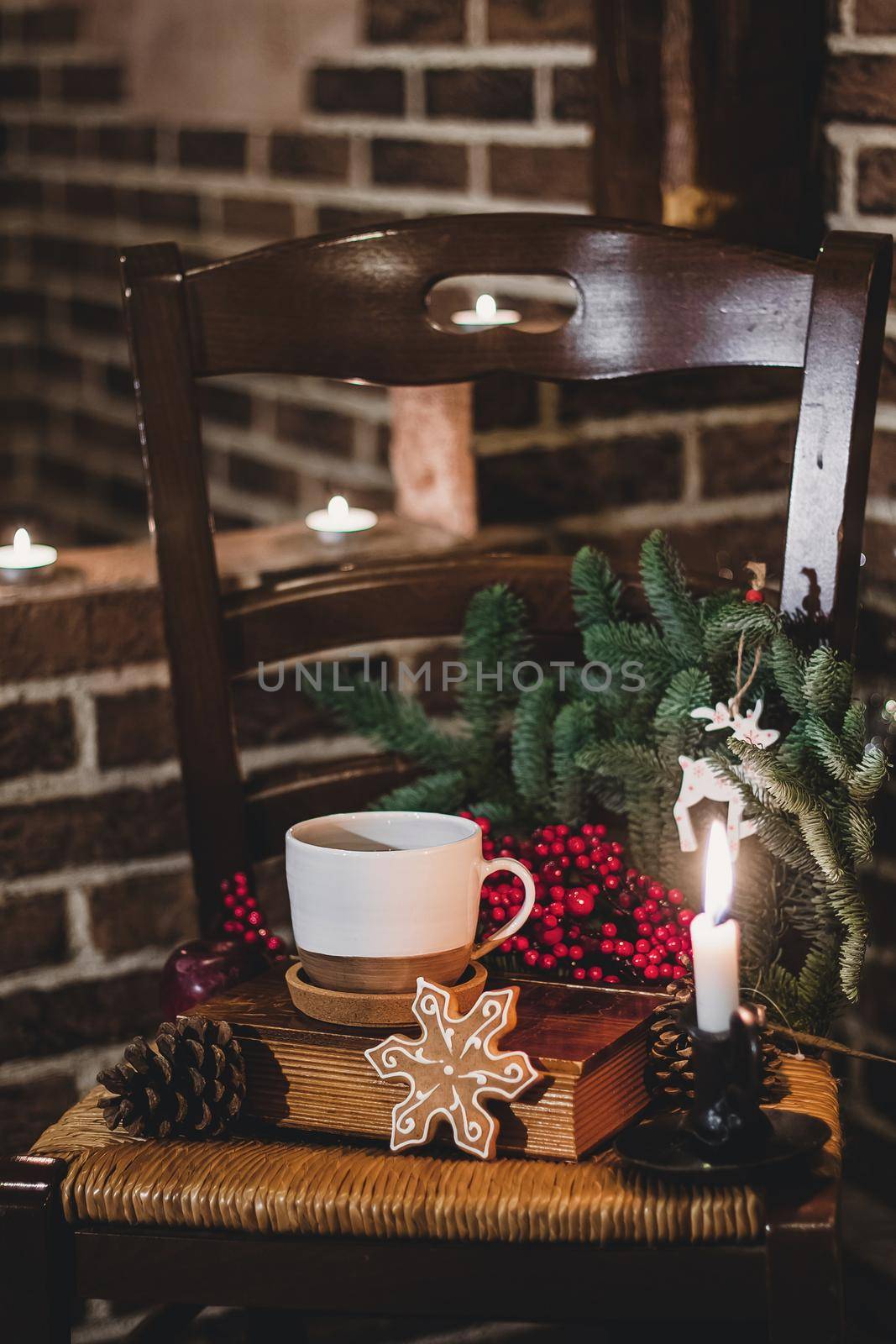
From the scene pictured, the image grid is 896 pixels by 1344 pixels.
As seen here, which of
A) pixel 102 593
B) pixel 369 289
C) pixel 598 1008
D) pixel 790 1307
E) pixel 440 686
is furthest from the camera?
pixel 440 686

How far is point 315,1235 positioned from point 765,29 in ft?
3.12

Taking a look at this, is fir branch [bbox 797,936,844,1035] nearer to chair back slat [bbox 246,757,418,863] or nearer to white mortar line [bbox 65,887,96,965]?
chair back slat [bbox 246,757,418,863]

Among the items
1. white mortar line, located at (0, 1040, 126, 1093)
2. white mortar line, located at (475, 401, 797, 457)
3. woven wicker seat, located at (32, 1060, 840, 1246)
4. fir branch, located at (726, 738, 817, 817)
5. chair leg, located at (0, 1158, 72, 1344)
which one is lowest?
white mortar line, located at (0, 1040, 126, 1093)

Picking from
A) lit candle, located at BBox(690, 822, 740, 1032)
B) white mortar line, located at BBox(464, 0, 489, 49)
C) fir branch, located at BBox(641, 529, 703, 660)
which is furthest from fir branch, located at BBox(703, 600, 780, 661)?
white mortar line, located at BBox(464, 0, 489, 49)

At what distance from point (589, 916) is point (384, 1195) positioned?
22cm

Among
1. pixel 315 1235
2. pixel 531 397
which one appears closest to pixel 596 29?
pixel 531 397

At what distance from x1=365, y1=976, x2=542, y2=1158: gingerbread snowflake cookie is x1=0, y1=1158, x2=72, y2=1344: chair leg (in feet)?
0.49

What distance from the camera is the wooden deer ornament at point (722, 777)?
2.70ft

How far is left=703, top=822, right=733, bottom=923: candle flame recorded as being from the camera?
0.62 meters

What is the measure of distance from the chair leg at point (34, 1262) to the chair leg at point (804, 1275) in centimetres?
30

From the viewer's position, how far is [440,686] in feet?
4.22

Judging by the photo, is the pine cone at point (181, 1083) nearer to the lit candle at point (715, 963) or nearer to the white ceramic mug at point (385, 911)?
the white ceramic mug at point (385, 911)

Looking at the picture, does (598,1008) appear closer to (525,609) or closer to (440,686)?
(525,609)

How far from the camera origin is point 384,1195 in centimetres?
64
